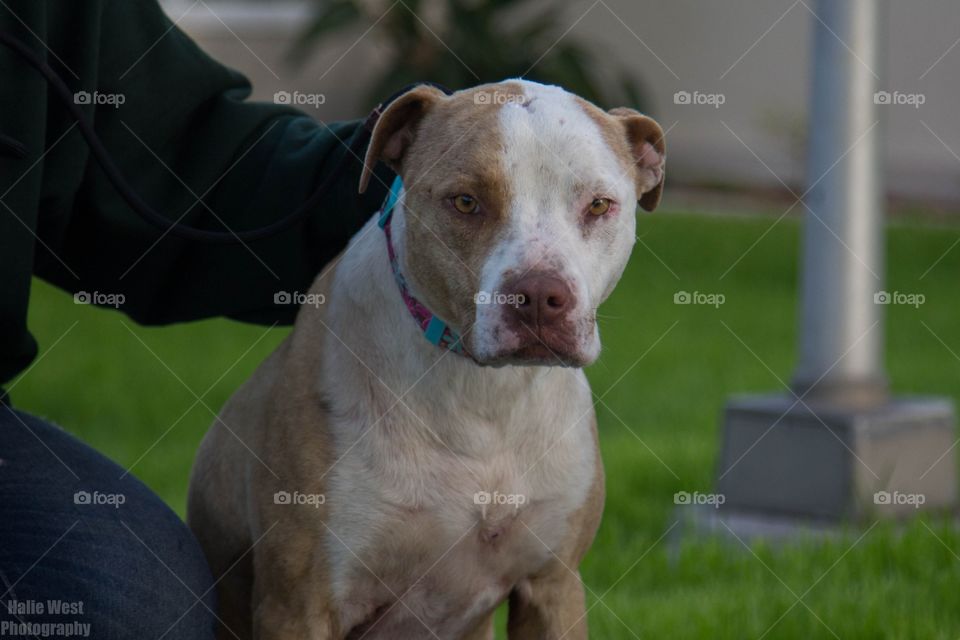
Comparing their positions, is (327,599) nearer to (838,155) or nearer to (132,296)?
(132,296)

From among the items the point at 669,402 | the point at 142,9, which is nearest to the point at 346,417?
the point at 142,9

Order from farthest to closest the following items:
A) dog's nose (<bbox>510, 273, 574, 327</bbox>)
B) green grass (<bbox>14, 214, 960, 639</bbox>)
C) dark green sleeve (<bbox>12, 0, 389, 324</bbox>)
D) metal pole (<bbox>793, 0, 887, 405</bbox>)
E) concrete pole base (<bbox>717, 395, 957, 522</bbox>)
Answer: metal pole (<bbox>793, 0, 887, 405</bbox>)
concrete pole base (<bbox>717, 395, 957, 522</bbox>)
green grass (<bbox>14, 214, 960, 639</bbox>)
dark green sleeve (<bbox>12, 0, 389, 324</bbox>)
dog's nose (<bbox>510, 273, 574, 327</bbox>)

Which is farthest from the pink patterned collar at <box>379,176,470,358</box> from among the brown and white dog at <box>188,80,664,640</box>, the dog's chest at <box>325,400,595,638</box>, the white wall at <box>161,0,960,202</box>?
the white wall at <box>161,0,960,202</box>

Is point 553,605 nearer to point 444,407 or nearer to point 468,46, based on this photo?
point 444,407

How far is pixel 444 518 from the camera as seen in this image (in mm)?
2412

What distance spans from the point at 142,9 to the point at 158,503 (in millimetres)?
992

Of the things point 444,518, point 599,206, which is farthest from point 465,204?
point 444,518

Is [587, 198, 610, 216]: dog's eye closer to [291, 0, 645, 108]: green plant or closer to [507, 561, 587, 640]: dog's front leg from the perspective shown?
[507, 561, 587, 640]: dog's front leg

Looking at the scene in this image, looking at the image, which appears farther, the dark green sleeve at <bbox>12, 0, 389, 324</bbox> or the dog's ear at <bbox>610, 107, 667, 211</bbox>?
the dark green sleeve at <bbox>12, 0, 389, 324</bbox>

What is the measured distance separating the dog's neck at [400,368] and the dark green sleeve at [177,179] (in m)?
0.36

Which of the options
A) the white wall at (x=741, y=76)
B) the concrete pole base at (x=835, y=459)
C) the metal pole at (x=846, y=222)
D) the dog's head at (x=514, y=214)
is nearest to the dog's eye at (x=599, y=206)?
the dog's head at (x=514, y=214)

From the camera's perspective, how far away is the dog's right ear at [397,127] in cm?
243

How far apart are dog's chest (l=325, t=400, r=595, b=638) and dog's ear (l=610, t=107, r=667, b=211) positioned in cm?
45

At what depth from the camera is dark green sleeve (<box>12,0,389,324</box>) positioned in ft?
9.04
